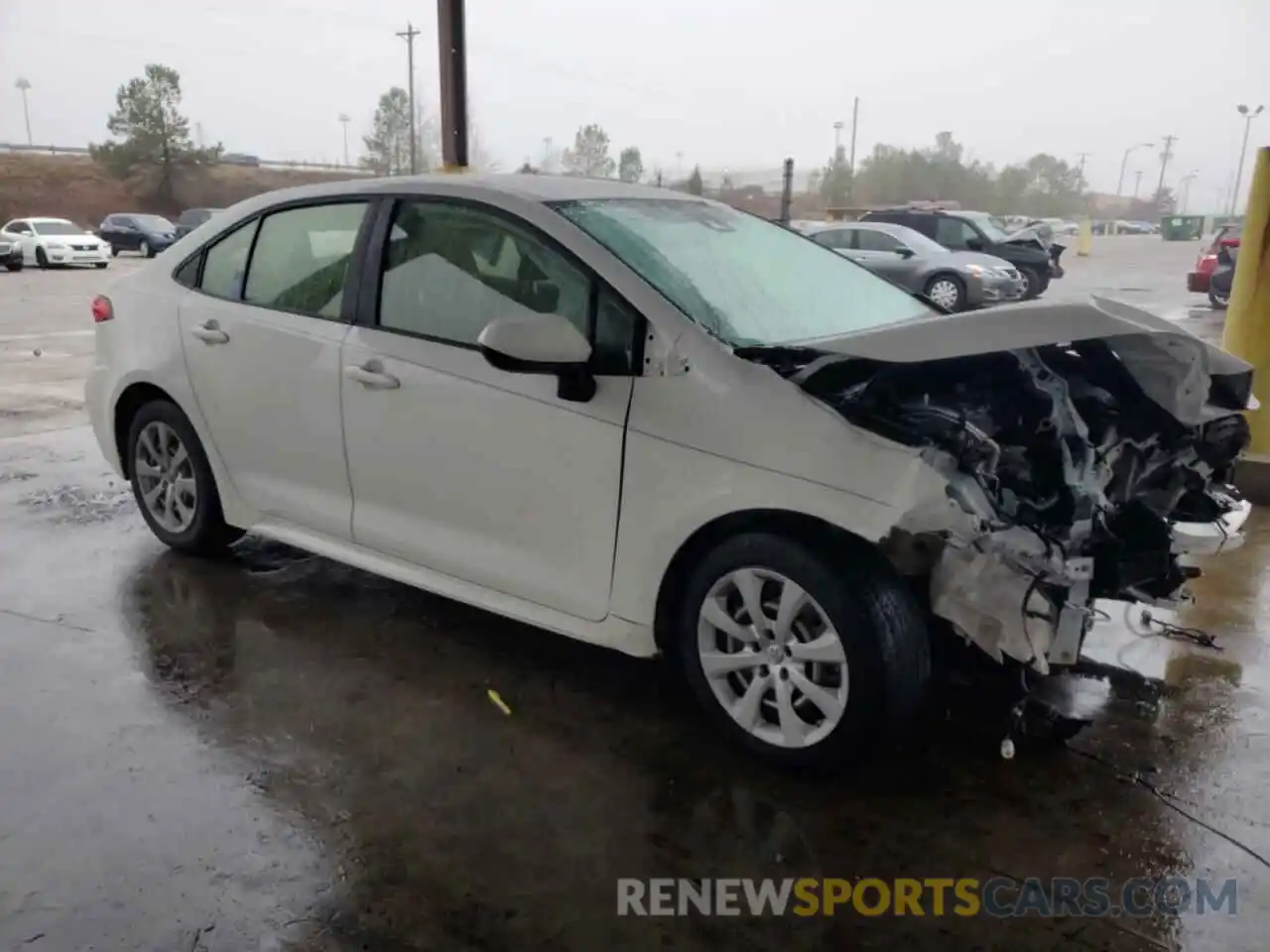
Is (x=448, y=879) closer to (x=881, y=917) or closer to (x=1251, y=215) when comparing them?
(x=881, y=917)

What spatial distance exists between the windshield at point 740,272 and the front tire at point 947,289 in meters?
10.3

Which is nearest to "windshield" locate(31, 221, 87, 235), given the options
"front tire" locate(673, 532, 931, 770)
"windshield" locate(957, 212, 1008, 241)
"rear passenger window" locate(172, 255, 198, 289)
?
"windshield" locate(957, 212, 1008, 241)

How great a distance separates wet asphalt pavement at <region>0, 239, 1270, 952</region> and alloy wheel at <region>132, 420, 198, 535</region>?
17.6 inches

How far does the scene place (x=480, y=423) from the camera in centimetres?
302

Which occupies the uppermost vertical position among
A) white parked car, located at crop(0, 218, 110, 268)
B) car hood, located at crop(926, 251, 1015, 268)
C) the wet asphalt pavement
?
car hood, located at crop(926, 251, 1015, 268)

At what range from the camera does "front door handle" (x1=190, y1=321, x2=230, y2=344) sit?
3756mm

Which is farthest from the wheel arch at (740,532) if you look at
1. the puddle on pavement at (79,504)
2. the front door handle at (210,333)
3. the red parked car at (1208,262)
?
the red parked car at (1208,262)

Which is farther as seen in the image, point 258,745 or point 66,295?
point 66,295

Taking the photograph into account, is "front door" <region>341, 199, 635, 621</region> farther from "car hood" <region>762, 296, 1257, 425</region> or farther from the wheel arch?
"car hood" <region>762, 296, 1257, 425</region>

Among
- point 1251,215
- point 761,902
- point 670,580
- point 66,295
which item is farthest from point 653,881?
point 66,295

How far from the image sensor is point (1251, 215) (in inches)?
208

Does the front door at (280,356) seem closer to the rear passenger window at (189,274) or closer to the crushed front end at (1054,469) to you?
the rear passenger window at (189,274)

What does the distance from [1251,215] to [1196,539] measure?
3138mm

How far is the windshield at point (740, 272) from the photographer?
2.92m
